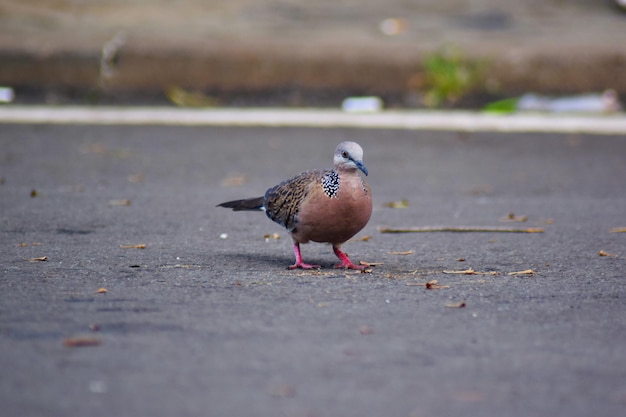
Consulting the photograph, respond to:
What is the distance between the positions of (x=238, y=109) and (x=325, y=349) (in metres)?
11.6

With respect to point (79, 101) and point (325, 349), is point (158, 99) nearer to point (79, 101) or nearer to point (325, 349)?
point (79, 101)

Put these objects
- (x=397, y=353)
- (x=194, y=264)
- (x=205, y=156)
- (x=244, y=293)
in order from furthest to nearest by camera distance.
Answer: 1. (x=205, y=156)
2. (x=194, y=264)
3. (x=244, y=293)
4. (x=397, y=353)

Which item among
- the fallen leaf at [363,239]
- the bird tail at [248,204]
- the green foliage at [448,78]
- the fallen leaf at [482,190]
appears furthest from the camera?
the green foliage at [448,78]

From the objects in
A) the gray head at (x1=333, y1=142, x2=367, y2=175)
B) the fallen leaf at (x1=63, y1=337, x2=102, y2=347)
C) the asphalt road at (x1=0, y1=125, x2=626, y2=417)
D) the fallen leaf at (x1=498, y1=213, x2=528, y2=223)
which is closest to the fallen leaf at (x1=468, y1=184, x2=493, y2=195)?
the asphalt road at (x1=0, y1=125, x2=626, y2=417)

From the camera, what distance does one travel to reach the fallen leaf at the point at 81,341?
443cm

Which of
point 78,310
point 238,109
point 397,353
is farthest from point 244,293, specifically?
point 238,109

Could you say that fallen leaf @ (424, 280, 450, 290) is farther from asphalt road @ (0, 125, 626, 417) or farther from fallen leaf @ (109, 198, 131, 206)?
fallen leaf @ (109, 198, 131, 206)

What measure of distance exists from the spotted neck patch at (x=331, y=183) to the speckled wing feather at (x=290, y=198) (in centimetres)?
6

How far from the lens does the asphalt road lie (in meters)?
3.90

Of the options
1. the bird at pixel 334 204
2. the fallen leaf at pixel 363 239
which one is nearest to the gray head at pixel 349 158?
the bird at pixel 334 204

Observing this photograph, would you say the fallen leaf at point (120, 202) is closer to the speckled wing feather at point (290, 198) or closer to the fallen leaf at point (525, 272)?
the speckled wing feather at point (290, 198)

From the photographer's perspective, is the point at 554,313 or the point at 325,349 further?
the point at 554,313

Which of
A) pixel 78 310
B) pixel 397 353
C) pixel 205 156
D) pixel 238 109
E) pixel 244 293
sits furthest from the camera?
pixel 238 109

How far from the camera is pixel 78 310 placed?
5055mm
